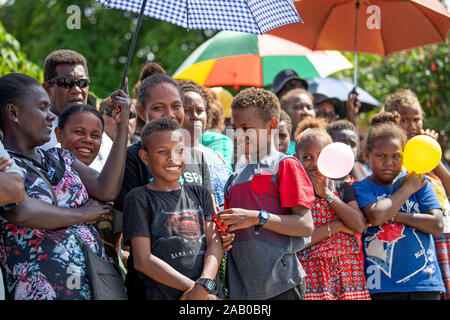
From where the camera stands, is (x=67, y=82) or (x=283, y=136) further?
(x=283, y=136)

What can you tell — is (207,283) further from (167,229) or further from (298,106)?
(298,106)

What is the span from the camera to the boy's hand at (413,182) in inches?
159

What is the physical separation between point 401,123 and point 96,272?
10.9ft

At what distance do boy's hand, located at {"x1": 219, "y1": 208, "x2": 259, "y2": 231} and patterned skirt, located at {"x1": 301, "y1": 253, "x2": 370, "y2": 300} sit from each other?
0.97 m

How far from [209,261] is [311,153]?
1.38 metres

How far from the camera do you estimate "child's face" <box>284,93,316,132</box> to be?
18.7 ft

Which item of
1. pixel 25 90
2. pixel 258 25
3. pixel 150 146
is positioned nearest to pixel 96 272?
pixel 150 146

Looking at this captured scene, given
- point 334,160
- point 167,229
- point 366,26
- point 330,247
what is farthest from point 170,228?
point 366,26

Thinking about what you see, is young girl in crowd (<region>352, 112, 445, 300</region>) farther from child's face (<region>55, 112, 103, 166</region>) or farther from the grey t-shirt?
child's face (<region>55, 112, 103, 166</region>)

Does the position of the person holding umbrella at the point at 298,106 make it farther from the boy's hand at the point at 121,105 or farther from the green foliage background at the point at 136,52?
the green foliage background at the point at 136,52

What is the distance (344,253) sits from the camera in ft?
12.8

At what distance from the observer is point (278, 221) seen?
10.3ft

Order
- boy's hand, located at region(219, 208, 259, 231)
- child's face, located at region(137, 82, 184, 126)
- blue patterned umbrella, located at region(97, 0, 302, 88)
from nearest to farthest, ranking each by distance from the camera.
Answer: boy's hand, located at region(219, 208, 259, 231), child's face, located at region(137, 82, 184, 126), blue patterned umbrella, located at region(97, 0, 302, 88)

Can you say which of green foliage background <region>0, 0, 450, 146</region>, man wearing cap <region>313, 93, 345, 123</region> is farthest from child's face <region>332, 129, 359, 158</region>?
green foliage background <region>0, 0, 450, 146</region>
